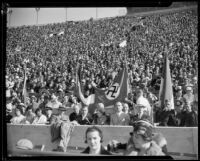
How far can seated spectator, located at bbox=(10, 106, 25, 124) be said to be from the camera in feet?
22.4

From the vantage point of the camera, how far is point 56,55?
283 inches

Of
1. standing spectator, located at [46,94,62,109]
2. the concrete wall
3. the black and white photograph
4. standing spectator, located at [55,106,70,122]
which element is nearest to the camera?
the concrete wall

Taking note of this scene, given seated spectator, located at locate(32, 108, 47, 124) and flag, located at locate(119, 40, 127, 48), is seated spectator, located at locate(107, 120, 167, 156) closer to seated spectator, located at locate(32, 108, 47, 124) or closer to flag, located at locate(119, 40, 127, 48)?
seated spectator, located at locate(32, 108, 47, 124)

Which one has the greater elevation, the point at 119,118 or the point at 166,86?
the point at 166,86

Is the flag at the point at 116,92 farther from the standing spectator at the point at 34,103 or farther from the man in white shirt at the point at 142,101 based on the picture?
the standing spectator at the point at 34,103

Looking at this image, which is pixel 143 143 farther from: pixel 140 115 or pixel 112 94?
pixel 112 94

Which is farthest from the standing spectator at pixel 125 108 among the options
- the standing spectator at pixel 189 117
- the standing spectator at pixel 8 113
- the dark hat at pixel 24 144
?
the standing spectator at pixel 8 113

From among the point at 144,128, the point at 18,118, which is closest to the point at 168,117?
the point at 144,128

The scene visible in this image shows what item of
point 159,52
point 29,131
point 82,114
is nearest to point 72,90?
point 82,114

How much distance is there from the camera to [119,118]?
675 cm

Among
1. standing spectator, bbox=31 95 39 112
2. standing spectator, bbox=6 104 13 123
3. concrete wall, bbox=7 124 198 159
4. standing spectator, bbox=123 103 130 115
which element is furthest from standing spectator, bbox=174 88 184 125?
standing spectator, bbox=6 104 13 123

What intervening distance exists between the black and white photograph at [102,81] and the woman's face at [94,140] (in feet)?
0.04

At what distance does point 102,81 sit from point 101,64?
0.27 meters

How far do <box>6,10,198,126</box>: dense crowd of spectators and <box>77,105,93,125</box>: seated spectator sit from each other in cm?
1
